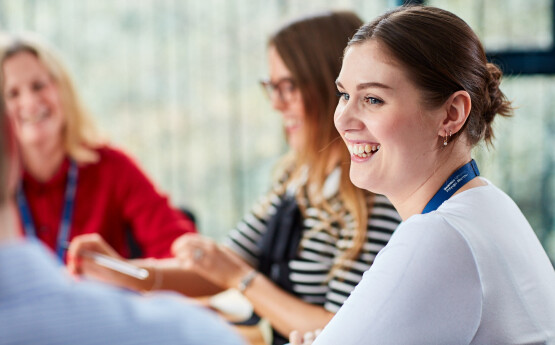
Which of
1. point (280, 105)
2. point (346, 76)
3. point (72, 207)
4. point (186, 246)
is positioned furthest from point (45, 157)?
point (346, 76)

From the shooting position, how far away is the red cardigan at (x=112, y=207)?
7.41ft

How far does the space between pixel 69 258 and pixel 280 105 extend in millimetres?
724

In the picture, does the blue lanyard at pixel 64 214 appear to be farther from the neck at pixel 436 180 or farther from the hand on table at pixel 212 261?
the neck at pixel 436 180

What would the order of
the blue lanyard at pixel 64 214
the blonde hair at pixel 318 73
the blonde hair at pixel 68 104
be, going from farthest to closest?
the blonde hair at pixel 68 104
the blue lanyard at pixel 64 214
the blonde hair at pixel 318 73

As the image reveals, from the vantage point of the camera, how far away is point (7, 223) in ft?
2.28

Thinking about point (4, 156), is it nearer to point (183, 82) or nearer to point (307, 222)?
point (307, 222)

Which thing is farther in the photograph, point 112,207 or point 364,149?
point 112,207

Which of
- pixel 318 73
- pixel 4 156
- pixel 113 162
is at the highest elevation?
pixel 4 156

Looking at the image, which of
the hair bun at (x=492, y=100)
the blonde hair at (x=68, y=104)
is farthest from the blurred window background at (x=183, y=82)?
the hair bun at (x=492, y=100)

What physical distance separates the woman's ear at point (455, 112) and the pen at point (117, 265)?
1018 mm

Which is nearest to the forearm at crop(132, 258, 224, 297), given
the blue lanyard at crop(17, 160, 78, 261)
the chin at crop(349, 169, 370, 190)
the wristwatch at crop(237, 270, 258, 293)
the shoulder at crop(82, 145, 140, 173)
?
the wristwatch at crop(237, 270, 258, 293)

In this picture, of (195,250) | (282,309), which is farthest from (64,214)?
(282,309)

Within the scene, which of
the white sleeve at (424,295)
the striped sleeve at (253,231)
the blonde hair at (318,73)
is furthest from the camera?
the striped sleeve at (253,231)

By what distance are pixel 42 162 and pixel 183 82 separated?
101 cm
